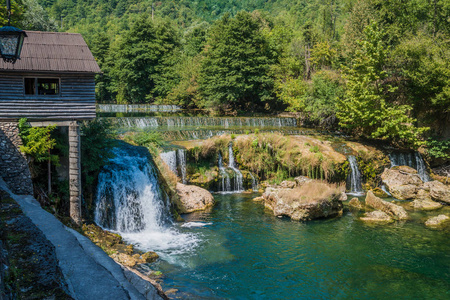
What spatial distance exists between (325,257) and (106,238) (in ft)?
25.5

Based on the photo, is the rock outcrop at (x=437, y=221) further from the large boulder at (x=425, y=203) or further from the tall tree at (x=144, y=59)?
the tall tree at (x=144, y=59)

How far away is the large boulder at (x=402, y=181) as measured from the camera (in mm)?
19578

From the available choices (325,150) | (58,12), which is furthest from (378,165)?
(58,12)

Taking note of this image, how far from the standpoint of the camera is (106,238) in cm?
1252

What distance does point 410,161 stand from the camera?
2319 centimetres

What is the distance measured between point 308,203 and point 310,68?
78.2ft

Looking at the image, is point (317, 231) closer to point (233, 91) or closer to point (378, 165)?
point (378, 165)

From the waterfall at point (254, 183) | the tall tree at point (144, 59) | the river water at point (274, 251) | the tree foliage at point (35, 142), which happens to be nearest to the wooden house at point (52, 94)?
the tree foliage at point (35, 142)

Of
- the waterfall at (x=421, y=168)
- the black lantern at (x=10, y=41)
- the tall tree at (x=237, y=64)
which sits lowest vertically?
the waterfall at (x=421, y=168)

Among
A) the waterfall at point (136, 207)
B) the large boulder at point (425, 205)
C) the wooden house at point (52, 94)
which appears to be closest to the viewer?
the wooden house at point (52, 94)

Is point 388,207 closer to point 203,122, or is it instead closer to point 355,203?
point 355,203

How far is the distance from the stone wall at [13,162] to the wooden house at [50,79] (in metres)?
0.58

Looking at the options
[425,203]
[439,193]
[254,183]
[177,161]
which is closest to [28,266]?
[177,161]

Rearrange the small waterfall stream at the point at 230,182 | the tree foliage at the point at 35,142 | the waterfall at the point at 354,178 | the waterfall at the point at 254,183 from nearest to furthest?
the tree foliage at the point at 35,142, the small waterfall stream at the point at 230,182, the waterfall at the point at 254,183, the waterfall at the point at 354,178
